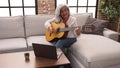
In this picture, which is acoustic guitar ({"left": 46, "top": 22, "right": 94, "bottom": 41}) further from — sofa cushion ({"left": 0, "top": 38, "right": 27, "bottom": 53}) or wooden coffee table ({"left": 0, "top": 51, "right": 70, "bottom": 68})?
wooden coffee table ({"left": 0, "top": 51, "right": 70, "bottom": 68})

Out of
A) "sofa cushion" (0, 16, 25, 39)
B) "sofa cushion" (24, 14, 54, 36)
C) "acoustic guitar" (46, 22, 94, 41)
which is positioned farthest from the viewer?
"sofa cushion" (24, 14, 54, 36)

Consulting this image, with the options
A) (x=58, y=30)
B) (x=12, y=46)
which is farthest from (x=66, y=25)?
(x=12, y=46)

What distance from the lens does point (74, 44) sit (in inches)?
100

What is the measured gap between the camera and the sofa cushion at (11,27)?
2.82 meters

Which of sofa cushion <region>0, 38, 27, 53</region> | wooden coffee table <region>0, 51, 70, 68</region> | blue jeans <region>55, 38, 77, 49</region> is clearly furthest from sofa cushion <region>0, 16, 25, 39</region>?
wooden coffee table <region>0, 51, 70, 68</region>

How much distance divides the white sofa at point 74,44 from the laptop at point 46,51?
0.51 meters

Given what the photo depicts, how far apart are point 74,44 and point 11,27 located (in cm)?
124

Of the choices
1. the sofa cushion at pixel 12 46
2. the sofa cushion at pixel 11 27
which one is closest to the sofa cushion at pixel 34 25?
the sofa cushion at pixel 11 27

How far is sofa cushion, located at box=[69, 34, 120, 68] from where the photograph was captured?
2.04m

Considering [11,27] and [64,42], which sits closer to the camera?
[64,42]

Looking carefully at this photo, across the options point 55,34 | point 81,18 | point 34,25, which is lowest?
point 55,34

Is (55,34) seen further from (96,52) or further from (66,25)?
(96,52)

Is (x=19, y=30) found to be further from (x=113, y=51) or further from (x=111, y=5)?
(x=111, y=5)

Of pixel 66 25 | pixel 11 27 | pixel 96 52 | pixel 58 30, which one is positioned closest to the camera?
pixel 96 52
